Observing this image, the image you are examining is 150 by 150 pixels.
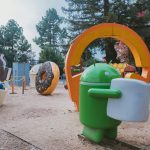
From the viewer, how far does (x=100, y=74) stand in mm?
5906

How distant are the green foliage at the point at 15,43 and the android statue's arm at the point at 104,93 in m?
36.2

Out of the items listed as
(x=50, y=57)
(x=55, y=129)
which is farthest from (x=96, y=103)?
(x=50, y=57)

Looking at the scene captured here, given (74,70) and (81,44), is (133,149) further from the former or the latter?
(74,70)

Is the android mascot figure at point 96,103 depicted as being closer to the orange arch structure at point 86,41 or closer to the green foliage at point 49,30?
the orange arch structure at point 86,41

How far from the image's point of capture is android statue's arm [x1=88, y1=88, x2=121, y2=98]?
5.26m

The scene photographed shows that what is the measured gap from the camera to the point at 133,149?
5.59 meters

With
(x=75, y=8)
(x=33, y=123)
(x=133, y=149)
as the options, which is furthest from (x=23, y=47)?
(x=133, y=149)

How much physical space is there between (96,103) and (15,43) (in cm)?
3812

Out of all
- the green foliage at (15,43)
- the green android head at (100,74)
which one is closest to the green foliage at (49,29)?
the green foliage at (15,43)

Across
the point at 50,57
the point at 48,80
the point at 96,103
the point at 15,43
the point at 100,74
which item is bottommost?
the point at 48,80

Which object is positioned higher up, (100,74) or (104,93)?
(100,74)

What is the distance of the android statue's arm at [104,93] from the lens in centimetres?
526

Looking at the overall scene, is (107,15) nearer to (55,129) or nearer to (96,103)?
(55,129)

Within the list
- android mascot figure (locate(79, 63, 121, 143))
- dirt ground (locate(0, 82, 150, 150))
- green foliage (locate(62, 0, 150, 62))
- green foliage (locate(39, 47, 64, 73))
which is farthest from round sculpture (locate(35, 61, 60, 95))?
green foliage (locate(39, 47, 64, 73))
